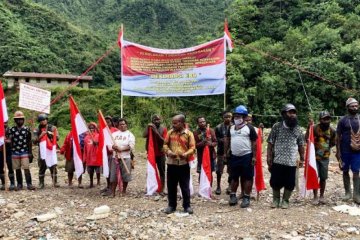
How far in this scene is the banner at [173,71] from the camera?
9820 mm

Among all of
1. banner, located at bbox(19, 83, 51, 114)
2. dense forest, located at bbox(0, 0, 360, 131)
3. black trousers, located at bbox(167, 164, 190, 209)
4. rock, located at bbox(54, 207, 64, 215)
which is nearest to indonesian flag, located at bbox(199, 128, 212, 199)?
black trousers, located at bbox(167, 164, 190, 209)

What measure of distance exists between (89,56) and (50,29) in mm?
11195

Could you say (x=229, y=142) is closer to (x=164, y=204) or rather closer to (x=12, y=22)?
(x=164, y=204)

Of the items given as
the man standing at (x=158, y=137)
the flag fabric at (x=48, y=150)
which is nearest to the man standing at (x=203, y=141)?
the man standing at (x=158, y=137)

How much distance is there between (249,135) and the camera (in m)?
6.92

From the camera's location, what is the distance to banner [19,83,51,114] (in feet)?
32.2

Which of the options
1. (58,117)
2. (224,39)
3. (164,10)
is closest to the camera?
(224,39)

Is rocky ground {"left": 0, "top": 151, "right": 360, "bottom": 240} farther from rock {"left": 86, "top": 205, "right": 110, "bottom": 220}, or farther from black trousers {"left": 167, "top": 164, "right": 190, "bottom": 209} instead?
black trousers {"left": 167, "top": 164, "right": 190, "bottom": 209}

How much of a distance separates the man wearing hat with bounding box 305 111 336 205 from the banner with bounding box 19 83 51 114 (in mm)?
6330

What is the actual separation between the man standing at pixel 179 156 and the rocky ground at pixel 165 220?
378 mm

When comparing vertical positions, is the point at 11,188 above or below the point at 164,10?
below

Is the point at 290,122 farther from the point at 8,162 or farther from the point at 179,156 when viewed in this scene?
the point at 8,162

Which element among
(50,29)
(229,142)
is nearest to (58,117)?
(229,142)

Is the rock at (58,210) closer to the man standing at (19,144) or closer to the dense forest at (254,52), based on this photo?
the man standing at (19,144)
